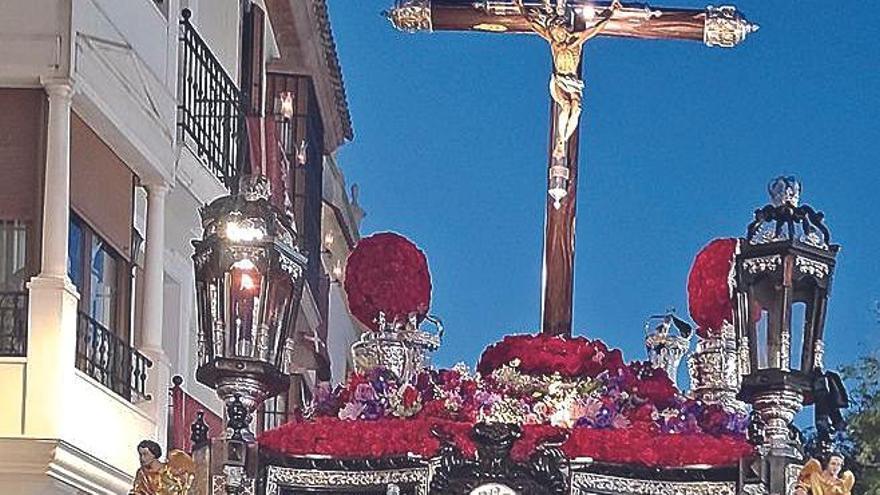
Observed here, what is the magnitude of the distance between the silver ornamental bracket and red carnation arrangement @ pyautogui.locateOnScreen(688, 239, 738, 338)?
1063 millimetres

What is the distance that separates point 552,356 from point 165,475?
1767mm

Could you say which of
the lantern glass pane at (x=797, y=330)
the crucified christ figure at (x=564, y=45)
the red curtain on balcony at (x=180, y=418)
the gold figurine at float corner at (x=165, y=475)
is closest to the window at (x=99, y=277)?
the red curtain on balcony at (x=180, y=418)

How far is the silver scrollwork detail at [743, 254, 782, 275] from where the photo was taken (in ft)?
28.6

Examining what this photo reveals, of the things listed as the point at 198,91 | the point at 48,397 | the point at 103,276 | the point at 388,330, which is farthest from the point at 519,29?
the point at 198,91

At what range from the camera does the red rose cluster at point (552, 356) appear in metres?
9.32

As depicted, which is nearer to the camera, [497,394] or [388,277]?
[497,394]

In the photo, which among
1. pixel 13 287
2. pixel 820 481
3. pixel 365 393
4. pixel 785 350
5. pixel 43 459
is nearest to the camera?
pixel 820 481

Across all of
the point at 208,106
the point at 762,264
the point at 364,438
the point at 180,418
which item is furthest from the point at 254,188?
the point at 208,106

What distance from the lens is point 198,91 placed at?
19344mm

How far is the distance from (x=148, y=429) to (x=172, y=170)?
2.15 metres

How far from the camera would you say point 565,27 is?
34.6 ft

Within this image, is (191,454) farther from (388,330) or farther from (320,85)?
(320,85)

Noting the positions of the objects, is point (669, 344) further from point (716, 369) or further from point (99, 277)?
point (99, 277)

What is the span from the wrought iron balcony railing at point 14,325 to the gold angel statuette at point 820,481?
302 inches
